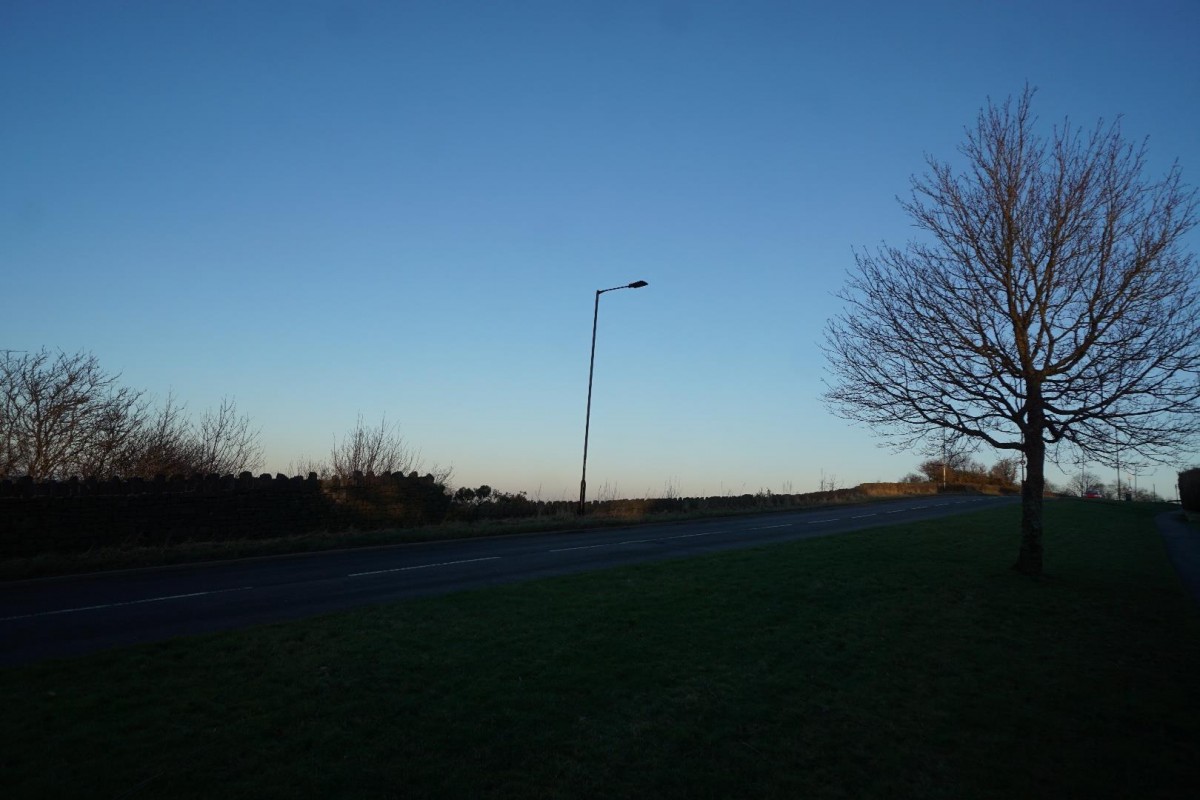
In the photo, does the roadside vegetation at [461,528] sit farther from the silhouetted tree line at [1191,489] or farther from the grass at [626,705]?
the silhouetted tree line at [1191,489]

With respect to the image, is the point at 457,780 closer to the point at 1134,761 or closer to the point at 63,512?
the point at 1134,761

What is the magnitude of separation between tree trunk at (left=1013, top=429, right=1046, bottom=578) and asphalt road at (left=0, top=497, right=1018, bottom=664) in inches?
274

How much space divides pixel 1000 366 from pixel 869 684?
8.86 m

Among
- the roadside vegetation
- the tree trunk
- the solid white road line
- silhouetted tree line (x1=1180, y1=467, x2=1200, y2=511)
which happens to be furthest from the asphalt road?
silhouetted tree line (x1=1180, y1=467, x2=1200, y2=511)

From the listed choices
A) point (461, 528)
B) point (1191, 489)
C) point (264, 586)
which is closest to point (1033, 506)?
point (264, 586)

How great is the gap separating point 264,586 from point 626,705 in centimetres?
833

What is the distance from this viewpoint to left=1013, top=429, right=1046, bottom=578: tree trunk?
1377cm

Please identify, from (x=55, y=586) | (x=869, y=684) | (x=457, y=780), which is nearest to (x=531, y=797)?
(x=457, y=780)

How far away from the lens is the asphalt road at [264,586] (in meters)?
8.76

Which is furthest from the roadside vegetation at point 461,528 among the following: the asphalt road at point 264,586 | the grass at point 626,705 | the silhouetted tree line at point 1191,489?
the silhouetted tree line at point 1191,489

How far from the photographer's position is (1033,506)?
45.6 feet

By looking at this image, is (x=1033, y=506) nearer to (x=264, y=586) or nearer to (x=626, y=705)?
(x=626, y=705)

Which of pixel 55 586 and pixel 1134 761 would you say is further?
pixel 55 586

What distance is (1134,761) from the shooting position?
582cm
